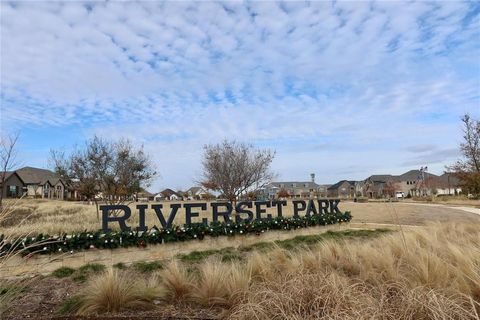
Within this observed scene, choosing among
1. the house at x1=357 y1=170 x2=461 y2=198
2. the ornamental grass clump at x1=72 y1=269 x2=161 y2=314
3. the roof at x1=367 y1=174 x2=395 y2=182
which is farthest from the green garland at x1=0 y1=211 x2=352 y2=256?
the roof at x1=367 y1=174 x2=395 y2=182

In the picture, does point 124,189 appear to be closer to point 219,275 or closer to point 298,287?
point 219,275

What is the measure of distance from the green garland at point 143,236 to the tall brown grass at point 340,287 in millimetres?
2906

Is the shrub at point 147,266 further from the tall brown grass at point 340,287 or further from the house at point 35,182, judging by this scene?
the house at point 35,182

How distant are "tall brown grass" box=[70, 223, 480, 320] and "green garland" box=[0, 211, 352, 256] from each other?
2.91 m

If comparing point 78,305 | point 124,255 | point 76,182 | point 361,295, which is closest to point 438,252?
point 361,295

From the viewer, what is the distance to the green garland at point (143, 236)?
811 centimetres

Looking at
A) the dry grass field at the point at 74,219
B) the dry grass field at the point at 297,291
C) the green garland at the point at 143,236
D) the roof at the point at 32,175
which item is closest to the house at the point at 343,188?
the roof at the point at 32,175

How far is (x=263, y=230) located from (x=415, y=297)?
8346 millimetres

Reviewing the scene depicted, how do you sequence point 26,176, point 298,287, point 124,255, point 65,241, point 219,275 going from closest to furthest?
point 298,287
point 219,275
point 65,241
point 124,255
point 26,176

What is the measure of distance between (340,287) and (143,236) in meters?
6.15

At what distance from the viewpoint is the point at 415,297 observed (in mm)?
3561

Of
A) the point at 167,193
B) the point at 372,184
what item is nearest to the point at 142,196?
the point at 167,193

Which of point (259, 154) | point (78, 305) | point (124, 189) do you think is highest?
point (259, 154)

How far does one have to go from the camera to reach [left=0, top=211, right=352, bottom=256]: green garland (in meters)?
8.11
